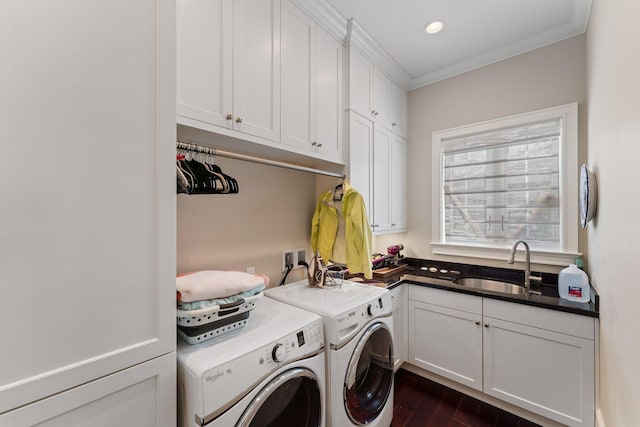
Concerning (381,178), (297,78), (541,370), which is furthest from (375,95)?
(541,370)

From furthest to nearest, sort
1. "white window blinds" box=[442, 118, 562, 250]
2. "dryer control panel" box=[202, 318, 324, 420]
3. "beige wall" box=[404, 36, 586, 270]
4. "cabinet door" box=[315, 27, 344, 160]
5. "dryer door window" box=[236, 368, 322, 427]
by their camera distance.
Result: 1. "white window blinds" box=[442, 118, 562, 250]
2. "beige wall" box=[404, 36, 586, 270]
3. "cabinet door" box=[315, 27, 344, 160]
4. "dryer door window" box=[236, 368, 322, 427]
5. "dryer control panel" box=[202, 318, 324, 420]

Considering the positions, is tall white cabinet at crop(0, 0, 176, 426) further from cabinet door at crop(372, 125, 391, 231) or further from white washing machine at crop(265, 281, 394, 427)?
cabinet door at crop(372, 125, 391, 231)

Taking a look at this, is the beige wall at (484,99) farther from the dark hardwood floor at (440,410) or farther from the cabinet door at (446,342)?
the dark hardwood floor at (440,410)

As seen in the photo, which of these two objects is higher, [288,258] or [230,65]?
[230,65]

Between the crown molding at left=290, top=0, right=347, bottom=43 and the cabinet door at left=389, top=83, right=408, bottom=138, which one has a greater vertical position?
the crown molding at left=290, top=0, right=347, bottom=43

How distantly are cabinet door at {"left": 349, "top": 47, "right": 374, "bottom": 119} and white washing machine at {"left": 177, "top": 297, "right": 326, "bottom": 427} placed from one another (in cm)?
161

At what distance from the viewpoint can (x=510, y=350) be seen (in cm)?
182

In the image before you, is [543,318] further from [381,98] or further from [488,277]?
[381,98]

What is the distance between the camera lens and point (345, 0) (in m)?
1.77

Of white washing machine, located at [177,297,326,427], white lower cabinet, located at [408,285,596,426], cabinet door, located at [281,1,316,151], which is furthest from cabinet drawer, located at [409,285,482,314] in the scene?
cabinet door, located at [281,1,316,151]

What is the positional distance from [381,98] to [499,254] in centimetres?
178

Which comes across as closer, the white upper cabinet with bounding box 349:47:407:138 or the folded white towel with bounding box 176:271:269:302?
the folded white towel with bounding box 176:271:269:302

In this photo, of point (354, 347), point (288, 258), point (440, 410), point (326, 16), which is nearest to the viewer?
point (354, 347)

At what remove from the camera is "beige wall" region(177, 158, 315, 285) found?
1.51 meters
